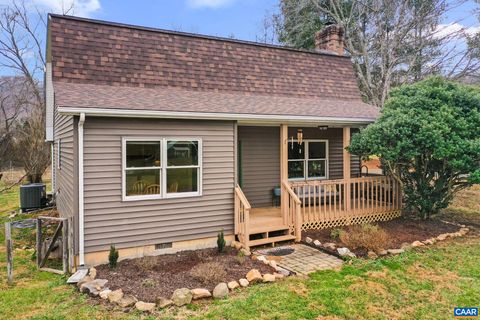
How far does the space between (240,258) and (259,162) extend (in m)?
3.65

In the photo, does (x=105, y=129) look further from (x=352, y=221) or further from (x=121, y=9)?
(x=121, y=9)

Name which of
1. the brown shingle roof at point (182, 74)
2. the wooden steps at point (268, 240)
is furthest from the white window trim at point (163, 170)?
the wooden steps at point (268, 240)

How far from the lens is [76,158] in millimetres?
5852

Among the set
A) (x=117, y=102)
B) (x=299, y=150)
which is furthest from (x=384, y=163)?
(x=117, y=102)

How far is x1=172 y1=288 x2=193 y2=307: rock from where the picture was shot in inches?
182

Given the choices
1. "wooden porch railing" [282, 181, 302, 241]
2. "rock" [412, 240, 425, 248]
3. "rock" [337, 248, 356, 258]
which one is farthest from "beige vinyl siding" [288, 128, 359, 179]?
"rock" [337, 248, 356, 258]

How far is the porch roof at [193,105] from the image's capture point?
5.96 metres

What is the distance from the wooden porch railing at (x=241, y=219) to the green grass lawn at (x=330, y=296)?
66.0 inches

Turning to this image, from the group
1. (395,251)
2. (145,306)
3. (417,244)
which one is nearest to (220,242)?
(145,306)

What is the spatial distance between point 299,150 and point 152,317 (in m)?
6.92

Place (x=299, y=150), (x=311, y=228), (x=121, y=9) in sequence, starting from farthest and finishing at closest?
(x=121, y=9) < (x=299, y=150) < (x=311, y=228)

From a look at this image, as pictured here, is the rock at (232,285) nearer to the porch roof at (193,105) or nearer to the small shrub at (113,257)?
the small shrub at (113,257)

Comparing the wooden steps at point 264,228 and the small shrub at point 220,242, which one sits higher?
the wooden steps at point 264,228

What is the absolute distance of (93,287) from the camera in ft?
16.5
